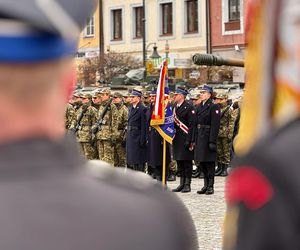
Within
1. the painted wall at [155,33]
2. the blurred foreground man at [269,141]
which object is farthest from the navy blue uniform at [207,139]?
the painted wall at [155,33]

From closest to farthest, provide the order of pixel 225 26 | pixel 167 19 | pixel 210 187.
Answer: pixel 210 187
pixel 225 26
pixel 167 19

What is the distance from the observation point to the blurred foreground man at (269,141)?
1504 mm

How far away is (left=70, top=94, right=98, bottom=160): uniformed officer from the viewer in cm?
1652

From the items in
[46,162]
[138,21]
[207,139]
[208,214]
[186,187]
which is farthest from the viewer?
[138,21]

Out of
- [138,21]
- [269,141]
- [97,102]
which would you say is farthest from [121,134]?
[138,21]

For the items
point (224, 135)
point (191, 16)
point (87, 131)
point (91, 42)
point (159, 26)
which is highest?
point (191, 16)

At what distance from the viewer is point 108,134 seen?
16094 millimetres

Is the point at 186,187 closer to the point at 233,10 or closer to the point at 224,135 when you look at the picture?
the point at 224,135

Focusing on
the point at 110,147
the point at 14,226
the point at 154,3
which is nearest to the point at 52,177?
the point at 14,226

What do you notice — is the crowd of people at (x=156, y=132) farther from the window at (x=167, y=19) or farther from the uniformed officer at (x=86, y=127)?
the window at (x=167, y=19)

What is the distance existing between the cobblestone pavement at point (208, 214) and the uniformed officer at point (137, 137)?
729 mm

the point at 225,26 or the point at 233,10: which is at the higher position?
the point at 233,10

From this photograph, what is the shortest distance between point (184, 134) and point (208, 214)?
3681mm

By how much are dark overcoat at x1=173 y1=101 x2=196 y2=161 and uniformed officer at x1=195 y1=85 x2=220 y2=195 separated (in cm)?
11
